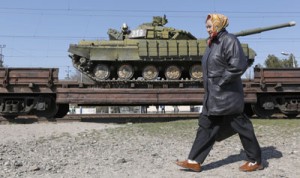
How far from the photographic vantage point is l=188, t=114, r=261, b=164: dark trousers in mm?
5000

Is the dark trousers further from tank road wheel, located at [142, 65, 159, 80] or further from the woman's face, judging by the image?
tank road wheel, located at [142, 65, 159, 80]

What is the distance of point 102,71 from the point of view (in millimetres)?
14711


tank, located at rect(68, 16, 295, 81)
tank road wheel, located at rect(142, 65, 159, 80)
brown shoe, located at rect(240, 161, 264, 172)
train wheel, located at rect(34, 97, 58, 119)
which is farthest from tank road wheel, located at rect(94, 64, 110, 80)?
brown shoe, located at rect(240, 161, 264, 172)

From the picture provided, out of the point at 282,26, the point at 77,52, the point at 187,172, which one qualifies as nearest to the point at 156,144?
the point at 187,172

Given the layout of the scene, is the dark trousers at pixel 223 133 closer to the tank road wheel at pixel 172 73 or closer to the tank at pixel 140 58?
the tank at pixel 140 58

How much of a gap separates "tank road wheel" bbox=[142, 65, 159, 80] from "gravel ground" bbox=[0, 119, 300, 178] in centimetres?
584

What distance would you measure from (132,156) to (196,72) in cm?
913

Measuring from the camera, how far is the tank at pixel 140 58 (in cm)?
1435

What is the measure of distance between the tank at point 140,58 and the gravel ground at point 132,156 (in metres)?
5.90

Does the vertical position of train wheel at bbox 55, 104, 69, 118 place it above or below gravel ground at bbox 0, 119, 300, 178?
above

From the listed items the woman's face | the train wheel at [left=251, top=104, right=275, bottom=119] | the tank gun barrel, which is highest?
the tank gun barrel

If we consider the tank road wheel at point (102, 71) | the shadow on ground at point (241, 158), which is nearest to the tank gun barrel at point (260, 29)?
the tank road wheel at point (102, 71)

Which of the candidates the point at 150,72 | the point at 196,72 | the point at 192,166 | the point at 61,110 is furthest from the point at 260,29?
the point at 192,166

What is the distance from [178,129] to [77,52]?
21.0ft
